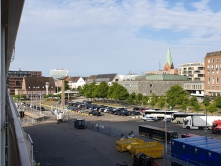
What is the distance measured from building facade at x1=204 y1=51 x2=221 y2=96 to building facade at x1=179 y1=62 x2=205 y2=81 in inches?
1114

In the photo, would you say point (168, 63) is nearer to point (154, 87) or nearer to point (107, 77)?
point (107, 77)

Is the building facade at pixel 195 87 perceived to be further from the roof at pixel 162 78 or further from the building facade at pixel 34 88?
the building facade at pixel 34 88

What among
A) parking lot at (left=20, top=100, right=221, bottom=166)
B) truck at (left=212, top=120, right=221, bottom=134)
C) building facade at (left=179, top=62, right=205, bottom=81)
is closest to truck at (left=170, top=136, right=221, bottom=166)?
parking lot at (left=20, top=100, right=221, bottom=166)

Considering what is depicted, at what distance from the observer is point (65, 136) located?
30.0 m

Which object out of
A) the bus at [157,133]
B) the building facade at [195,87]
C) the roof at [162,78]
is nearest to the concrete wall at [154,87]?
the roof at [162,78]

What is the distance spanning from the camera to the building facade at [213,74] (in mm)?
66188

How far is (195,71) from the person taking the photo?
101 metres

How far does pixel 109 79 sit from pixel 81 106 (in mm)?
49601

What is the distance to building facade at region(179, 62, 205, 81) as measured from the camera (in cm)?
9899

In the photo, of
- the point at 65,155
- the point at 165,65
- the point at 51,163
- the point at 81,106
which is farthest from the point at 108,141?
the point at 165,65

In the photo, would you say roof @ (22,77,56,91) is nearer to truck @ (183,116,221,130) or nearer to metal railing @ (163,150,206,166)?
truck @ (183,116,221,130)

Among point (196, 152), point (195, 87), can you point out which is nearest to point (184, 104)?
point (196, 152)

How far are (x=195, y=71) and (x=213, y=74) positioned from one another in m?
34.0

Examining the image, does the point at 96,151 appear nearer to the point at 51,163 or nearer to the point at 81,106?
the point at 51,163
